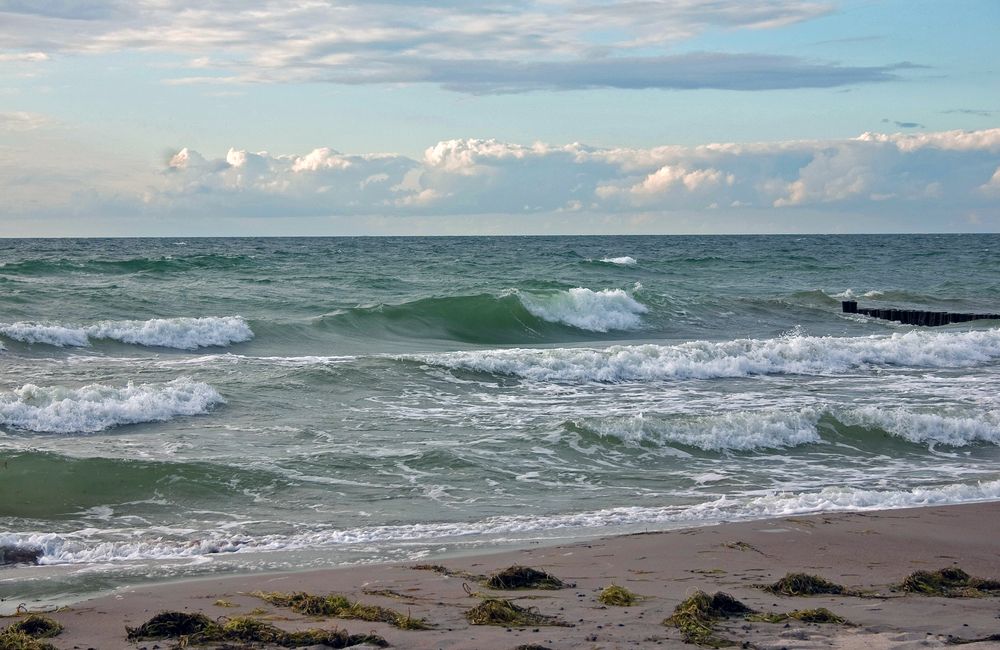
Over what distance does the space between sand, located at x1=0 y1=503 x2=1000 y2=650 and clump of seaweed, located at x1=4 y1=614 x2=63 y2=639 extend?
0.09 meters

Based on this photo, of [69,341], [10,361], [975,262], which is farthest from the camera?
[975,262]

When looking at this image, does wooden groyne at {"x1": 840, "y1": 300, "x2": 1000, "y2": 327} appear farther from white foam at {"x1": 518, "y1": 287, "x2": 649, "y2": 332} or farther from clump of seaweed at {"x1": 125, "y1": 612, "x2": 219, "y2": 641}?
clump of seaweed at {"x1": 125, "y1": 612, "x2": 219, "y2": 641}

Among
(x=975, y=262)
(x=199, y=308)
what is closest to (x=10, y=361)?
(x=199, y=308)

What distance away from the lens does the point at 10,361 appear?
18.5 metres

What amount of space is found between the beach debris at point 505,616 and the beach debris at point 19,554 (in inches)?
164

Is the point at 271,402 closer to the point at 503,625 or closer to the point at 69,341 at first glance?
the point at 69,341

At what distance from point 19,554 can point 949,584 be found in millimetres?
7385

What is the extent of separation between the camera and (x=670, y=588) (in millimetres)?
6949

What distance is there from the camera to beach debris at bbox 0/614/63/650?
18.4ft

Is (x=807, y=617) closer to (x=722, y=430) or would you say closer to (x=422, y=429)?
(x=722, y=430)

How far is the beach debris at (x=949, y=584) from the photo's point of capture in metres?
6.79

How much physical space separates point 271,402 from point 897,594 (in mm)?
10527

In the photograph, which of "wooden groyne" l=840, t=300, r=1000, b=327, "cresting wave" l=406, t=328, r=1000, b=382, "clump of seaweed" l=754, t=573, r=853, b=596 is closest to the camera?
"clump of seaweed" l=754, t=573, r=853, b=596

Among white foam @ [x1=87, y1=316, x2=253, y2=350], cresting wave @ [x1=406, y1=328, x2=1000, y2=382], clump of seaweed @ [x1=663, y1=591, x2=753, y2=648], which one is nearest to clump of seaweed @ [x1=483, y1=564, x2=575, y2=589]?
clump of seaweed @ [x1=663, y1=591, x2=753, y2=648]
